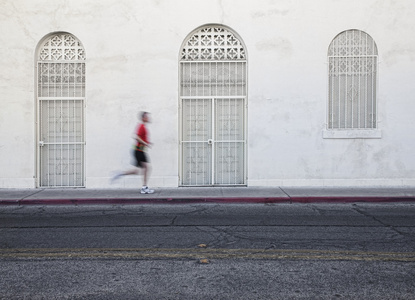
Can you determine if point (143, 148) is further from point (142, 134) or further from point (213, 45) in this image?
point (213, 45)

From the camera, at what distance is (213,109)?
12.1 m

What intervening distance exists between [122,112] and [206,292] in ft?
26.9

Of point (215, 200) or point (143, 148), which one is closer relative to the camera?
point (215, 200)

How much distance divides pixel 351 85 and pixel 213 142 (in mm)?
4085

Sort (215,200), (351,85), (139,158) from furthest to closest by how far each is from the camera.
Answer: (351,85), (139,158), (215,200)

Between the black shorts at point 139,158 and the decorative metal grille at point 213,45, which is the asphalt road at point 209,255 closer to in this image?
the black shorts at point 139,158

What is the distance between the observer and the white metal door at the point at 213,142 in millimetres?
12164

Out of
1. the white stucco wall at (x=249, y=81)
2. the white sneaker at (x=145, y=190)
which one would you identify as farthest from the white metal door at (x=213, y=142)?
the white sneaker at (x=145, y=190)

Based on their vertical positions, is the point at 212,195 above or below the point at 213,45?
below

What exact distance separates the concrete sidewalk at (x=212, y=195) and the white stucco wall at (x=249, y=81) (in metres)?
0.55

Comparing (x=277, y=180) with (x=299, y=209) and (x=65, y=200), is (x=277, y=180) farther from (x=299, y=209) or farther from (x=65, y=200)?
(x=65, y=200)

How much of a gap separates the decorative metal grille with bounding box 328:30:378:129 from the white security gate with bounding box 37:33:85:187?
687cm

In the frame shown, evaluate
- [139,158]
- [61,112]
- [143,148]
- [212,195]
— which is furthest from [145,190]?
[61,112]

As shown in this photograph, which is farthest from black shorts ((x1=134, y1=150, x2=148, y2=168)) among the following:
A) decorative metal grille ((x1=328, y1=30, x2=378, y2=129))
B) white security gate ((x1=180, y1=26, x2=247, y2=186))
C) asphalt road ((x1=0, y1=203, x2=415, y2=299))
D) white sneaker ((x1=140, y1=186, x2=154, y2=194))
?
→ decorative metal grille ((x1=328, y1=30, x2=378, y2=129))
